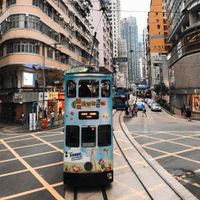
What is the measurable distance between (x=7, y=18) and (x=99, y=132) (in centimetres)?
2512

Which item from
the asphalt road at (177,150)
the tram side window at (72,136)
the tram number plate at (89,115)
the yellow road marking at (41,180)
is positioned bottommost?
the yellow road marking at (41,180)

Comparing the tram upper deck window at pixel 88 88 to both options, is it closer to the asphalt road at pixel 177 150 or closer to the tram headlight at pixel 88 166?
the tram headlight at pixel 88 166

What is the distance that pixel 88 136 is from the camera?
1012 cm

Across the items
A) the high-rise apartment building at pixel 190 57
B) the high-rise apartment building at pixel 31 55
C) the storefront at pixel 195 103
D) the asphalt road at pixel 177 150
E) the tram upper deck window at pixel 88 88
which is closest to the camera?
the tram upper deck window at pixel 88 88

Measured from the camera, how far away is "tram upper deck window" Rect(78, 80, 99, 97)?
400 inches

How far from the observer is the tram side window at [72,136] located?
1010 centimetres

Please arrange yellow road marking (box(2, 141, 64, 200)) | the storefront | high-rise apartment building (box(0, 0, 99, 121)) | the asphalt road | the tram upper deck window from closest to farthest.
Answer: yellow road marking (box(2, 141, 64, 200))
the tram upper deck window
the asphalt road
high-rise apartment building (box(0, 0, 99, 121))
the storefront

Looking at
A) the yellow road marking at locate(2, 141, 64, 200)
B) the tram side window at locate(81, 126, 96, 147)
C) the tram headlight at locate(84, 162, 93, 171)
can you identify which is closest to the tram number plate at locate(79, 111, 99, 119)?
the tram side window at locate(81, 126, 96, 147)

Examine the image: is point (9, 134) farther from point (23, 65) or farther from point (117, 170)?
point (117, 170)

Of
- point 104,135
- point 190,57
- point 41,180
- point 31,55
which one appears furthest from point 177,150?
point 190,57

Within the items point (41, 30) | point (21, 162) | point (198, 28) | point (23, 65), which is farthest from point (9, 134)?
point (198, 28)

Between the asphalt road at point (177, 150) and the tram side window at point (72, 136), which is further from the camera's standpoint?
the asphalt road at point (177, 150)

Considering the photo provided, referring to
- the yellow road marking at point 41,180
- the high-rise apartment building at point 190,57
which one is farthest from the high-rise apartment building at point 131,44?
the yellow road marking at point 41,180

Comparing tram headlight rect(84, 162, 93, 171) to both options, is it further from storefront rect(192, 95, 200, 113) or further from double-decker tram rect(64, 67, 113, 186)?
storefront rect(192, 95, 200, 113)
